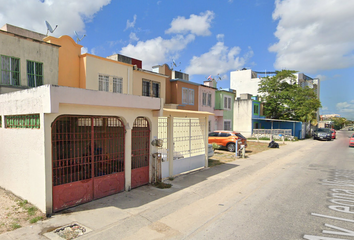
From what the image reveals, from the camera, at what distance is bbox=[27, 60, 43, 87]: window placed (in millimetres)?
11491

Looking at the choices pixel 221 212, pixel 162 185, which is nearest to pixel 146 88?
pixel 162 185

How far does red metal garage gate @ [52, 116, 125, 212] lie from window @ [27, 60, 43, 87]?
24.0 feet

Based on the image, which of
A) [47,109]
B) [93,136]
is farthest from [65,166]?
[47,109]

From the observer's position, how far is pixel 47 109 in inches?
204

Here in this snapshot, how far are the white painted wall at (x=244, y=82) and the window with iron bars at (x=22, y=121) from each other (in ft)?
148

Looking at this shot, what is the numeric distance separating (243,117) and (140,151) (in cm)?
2687

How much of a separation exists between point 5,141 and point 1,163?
0.89 meters

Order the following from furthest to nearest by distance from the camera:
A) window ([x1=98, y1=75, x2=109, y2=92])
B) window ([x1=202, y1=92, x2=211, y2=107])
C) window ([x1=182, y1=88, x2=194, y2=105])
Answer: window ([x1=202, y1=92, x2=211, y2=107]), window ([x1=182, y1=88, x2=194, y2=105]), window ([x1=98, y1=75, x2=109, y2=92])

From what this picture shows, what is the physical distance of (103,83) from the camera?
14.8 meters

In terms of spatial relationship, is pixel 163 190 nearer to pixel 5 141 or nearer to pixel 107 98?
pixel 107 98

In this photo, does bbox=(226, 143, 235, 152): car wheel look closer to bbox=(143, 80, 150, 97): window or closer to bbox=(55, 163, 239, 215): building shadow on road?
bbox=(55, 163, 239, 215): building shadow on road

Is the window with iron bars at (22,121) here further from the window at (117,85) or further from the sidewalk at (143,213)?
the window at (117,85)

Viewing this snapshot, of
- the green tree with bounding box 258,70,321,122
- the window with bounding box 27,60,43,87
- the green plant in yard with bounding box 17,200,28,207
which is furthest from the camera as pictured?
the green tree with bounding box 258,70,321,122

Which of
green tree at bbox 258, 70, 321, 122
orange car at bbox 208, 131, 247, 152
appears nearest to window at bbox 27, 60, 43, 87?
orange car at bbox 208, 131, 247, 152
